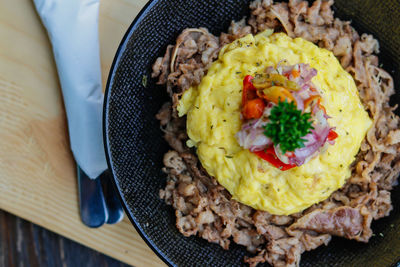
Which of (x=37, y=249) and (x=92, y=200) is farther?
(x=37, y=249)

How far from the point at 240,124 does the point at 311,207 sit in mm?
1092

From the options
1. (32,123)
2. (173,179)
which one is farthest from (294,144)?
(32,123)

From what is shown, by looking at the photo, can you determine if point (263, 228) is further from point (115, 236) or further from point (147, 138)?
point (115, 236)

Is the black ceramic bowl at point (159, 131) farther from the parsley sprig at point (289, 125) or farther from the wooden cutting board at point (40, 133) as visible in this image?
the parsley sprig at point (289, 125)

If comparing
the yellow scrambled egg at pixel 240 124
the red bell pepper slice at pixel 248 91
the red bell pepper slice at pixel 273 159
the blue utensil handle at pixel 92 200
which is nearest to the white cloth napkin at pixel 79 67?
the blue utensil handle at pixel 92 200

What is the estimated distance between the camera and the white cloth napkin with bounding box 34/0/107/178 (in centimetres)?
370

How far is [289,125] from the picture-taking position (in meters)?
2.62

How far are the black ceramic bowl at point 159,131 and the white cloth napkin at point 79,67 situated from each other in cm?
57

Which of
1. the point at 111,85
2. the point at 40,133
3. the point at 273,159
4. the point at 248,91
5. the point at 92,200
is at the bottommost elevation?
the point at 92,200

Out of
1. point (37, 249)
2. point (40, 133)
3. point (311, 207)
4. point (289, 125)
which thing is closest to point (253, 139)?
point (289, 125)

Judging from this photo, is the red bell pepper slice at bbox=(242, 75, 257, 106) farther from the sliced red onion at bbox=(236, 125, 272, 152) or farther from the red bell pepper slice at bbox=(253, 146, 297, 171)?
the red bell pepper slice at bbox=(253, 146, 297, 171)

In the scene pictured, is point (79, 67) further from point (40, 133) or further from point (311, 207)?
point (311, 207)

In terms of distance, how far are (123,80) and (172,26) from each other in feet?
2.15

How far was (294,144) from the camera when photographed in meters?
2.64
